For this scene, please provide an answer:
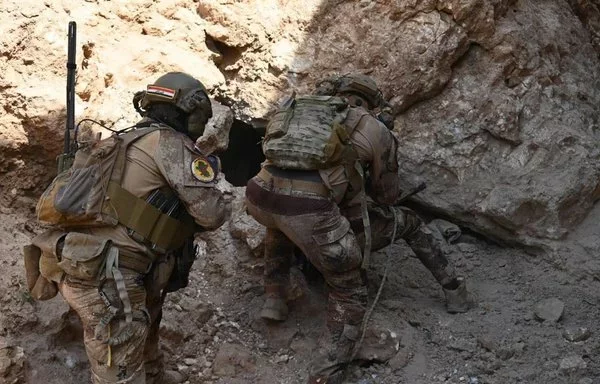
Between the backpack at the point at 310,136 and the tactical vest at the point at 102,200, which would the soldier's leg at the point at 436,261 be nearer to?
the backpack at the point at 310,136

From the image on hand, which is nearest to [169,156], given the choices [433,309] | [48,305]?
[48,305]

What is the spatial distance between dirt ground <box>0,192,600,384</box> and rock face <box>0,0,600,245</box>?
48 cm

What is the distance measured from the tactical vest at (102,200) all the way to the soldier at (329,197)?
1053mm

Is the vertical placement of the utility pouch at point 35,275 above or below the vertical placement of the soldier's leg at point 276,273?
above

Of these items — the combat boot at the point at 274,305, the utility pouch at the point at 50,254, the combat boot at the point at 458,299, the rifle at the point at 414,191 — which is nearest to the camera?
the utility pouch at the point at 50,254

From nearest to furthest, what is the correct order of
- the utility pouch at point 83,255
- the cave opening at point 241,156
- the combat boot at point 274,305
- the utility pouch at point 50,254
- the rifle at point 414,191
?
the utility pouch at point 83,255, the utility pouch at point 50,254, the combat boot at point 274,305, the rifle at point 414,191, the cave opening at point 241,156

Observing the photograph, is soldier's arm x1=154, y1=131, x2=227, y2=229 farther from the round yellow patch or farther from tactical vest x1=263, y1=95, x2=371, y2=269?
tactical vest x1=263, y1=95, x2=371, y2=269

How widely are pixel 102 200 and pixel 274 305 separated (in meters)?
1.83

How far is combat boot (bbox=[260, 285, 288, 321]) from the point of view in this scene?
16.7ft

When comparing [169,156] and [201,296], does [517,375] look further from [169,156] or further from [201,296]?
[169,156]

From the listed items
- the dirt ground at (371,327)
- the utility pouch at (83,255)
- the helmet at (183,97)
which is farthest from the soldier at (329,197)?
the utility pouch at (83,255)

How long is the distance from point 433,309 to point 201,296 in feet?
5.70

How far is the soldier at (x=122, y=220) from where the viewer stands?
3.70 meters

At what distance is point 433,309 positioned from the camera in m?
5.38
